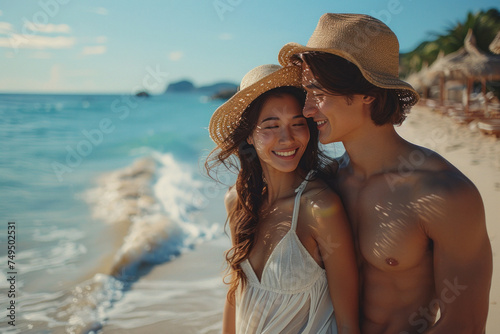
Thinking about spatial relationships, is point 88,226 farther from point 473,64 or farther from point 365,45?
point 473,64

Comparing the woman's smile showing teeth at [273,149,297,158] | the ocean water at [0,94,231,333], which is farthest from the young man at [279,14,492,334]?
the ocean water at [0,94,231,333]

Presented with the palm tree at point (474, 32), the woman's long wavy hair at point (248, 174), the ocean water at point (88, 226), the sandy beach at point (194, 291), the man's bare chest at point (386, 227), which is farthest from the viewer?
the palm tree at point (474, 32)

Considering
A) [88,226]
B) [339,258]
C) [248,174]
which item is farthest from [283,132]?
[88,226]

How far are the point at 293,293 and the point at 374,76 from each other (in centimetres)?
131

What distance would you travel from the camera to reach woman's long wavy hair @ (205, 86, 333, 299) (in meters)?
Result: 2.76

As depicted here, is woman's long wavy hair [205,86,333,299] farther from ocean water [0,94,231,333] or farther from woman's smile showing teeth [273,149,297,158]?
ocean water [0,94,231,333]

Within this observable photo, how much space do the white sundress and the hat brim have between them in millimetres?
753

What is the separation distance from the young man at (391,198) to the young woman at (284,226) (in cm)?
16

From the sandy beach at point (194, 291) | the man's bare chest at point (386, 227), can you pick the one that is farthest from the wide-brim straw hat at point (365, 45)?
the sandy beach at point (194, 291)

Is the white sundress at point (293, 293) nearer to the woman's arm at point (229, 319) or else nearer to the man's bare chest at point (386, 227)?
the man's bare chest at point (386, 227)

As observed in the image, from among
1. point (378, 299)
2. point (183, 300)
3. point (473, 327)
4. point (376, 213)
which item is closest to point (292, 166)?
point (376, 213)

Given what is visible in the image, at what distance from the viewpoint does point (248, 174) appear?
10.2 feet

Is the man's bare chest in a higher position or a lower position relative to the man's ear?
lower

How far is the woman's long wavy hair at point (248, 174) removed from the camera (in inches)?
109
